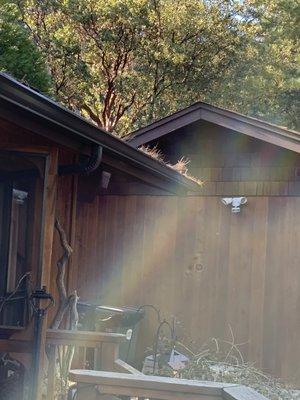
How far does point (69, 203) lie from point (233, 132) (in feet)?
8.15

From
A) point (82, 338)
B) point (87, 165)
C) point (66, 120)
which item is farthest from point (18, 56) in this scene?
point (82, 338)

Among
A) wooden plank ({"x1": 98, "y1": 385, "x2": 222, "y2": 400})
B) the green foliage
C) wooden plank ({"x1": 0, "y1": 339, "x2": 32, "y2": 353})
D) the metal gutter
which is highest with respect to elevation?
the green foliage

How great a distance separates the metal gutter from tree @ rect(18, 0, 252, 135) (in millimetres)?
10799

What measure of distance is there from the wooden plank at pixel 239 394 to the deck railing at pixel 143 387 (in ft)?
0.05

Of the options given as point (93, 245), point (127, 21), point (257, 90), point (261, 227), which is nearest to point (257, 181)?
point (261, 227)

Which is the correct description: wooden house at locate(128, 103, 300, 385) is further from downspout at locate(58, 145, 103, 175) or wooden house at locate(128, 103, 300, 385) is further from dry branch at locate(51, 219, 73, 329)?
downspout at locate(58, 145, 103, 175)

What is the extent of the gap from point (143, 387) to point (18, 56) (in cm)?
759

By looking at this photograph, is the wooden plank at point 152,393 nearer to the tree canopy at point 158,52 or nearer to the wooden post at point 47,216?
the wooden post at point 47,216

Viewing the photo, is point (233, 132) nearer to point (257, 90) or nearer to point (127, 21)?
point (127, 21)

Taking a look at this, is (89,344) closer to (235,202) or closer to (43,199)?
(43,199)

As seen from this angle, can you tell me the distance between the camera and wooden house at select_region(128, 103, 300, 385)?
651 centimetres

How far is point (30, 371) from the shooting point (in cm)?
377

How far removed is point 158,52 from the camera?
15.7m

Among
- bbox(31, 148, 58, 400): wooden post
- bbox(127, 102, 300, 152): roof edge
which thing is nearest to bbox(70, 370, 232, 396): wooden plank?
bbox(31, 148, 58, 400): wooden post
